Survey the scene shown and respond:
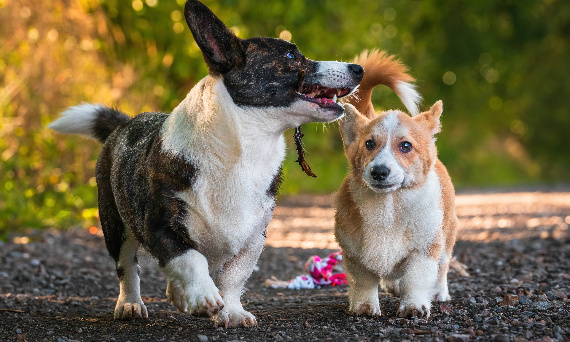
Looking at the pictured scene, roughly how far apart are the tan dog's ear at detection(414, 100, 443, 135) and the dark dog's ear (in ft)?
3.99

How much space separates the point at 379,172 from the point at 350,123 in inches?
23.2

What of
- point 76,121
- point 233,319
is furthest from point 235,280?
point 76,121

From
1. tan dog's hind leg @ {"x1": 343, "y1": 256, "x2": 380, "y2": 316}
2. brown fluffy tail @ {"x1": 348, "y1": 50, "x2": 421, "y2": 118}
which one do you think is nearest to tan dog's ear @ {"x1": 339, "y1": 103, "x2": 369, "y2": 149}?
brown fluffy tail @ {"x1": 348, "y1": 50, "x2": 421, "y2": 118}

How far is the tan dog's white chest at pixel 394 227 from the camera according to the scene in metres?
4.06

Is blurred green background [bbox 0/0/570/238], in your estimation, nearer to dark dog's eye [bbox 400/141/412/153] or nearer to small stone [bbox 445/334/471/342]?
dark dog's eye [bbox 400/141/412/153]

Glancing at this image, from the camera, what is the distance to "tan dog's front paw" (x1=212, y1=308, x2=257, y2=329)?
12.6 feet

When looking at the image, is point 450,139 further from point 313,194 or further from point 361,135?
point 361,135

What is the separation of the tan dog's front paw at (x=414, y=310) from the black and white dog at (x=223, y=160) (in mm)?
814

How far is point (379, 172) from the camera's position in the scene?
3.89 metres

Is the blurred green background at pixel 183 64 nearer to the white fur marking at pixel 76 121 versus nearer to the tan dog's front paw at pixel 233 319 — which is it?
the tan dog's front paw at pixel 233 319

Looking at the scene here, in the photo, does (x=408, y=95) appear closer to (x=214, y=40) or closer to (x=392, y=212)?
(x=392, y=212)

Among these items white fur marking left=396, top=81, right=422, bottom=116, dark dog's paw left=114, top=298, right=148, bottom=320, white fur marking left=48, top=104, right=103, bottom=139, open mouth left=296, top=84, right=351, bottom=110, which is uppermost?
white fur marking left=396, top=81, right=422, bottom=116

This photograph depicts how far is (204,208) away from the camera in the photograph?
360 centimetres

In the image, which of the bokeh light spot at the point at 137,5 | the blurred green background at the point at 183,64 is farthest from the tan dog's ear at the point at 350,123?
the bokeh light spot at the point at 137,5
